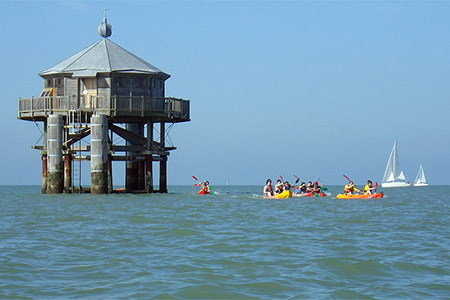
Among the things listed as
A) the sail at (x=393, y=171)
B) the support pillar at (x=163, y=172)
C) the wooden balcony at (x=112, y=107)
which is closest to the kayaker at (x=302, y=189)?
the support pillar at (x=163, y=172)

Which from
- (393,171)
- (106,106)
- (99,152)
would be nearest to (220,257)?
(99,152)

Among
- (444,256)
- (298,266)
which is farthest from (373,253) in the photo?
(298,266)

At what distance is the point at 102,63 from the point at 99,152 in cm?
701

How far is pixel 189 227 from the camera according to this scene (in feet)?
89.0

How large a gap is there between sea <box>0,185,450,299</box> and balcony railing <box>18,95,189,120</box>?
1818 cm

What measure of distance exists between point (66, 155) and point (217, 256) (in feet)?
117

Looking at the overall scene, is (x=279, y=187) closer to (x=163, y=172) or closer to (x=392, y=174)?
(x=163, y=172)

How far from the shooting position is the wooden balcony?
1955 inches

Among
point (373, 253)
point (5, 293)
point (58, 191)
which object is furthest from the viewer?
point (58, 191)

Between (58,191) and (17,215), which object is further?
(58,191)

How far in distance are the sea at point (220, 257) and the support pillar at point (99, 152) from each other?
16177 millimetres

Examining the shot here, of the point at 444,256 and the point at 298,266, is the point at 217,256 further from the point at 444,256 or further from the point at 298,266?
the point at 444,256

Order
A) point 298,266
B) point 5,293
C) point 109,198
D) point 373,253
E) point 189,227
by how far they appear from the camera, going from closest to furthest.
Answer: point 5,293, point 298,266, point 373,253, point 189,227, point 109,198

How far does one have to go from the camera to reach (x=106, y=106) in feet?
163
